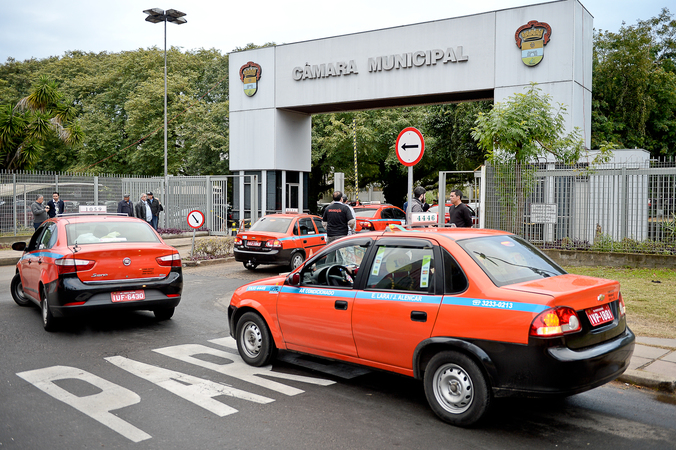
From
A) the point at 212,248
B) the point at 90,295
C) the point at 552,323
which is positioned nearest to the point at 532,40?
the point at 212,248

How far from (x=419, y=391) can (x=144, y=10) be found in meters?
28.8

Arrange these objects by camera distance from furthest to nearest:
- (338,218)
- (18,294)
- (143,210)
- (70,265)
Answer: (143,210) → (338,218) → (18,294) → (70,265)

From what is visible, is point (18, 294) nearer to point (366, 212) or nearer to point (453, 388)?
point (453, 388)

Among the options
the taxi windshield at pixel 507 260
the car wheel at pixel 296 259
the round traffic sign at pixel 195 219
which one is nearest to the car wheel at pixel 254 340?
the taxi windshield at pixel 507 260

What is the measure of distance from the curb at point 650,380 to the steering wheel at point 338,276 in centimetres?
288

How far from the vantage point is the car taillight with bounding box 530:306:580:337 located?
4.09m

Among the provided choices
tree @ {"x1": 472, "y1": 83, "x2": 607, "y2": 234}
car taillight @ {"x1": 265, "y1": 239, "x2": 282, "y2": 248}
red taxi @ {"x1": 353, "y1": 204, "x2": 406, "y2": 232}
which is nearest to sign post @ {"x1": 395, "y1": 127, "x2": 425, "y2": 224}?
tree @ {"x1": 472, "y1": 83, "x2": 607, "y2": 234}

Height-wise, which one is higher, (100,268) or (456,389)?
(100,268)

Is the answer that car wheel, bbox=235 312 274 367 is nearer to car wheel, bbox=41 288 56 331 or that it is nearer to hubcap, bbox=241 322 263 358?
hubcap, bbox=241 322 263 358

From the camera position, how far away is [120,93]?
46.0 m

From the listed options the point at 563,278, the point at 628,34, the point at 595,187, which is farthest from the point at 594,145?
the point at 563,278

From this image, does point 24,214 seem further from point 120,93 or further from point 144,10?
point 120,93

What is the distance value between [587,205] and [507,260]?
33.2 ft

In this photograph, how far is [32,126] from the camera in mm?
26516
